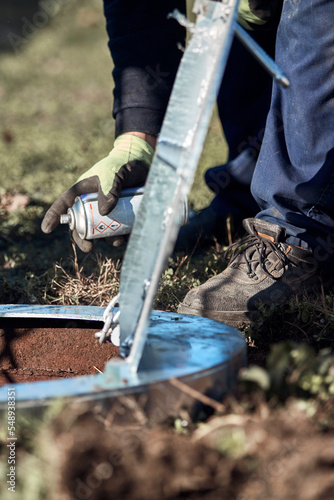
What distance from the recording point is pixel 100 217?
2.12m

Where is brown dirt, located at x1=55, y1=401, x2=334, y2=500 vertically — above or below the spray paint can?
below

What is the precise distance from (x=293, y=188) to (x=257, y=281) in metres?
0.39

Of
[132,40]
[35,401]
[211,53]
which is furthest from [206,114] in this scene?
[132,40]

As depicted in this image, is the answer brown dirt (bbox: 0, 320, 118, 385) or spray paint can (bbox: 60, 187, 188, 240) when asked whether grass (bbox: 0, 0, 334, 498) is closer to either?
spray paint can (bbox: 60, 187, 188, 240)

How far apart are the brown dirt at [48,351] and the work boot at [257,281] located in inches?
17.6

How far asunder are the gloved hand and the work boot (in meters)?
0.50

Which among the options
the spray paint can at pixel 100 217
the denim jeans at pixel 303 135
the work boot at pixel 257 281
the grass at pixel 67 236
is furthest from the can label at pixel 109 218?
the denim jeans at pixel 303 135

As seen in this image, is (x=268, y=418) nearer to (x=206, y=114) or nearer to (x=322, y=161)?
(x=206, y=114)

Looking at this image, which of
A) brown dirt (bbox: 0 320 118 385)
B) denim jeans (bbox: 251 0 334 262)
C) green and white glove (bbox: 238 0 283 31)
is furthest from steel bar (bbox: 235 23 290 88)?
green and white glove (bbox: 238 0 283 31)

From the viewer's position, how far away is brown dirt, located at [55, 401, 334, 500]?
0.87 m

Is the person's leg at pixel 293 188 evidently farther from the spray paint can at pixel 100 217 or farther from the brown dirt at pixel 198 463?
the brown dirt at pixel 198 463

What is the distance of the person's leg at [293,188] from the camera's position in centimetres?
191

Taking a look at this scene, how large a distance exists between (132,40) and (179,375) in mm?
1868

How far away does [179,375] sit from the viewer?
3.67ft
